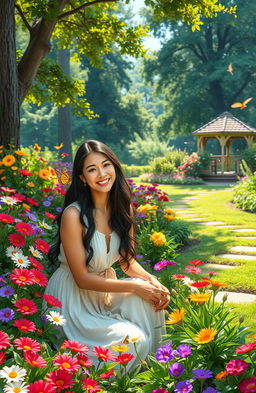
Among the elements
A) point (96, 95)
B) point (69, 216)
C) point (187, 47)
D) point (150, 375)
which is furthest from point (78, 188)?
point (96, 95)

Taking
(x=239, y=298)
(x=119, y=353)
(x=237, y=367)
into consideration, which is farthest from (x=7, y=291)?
(x=239, y=298)

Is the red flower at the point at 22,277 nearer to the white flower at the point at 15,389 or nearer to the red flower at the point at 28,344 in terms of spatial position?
the red flower at the point at 28,344

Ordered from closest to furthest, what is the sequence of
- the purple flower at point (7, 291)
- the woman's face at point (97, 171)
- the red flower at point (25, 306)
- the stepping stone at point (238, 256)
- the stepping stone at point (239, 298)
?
the red flower at point (25, 306) < the purple flower at point (7, 291) < the woman's face at point (97, 171) < the stepping stone at point (239, 298) < the stepping stone at point (238, 256)

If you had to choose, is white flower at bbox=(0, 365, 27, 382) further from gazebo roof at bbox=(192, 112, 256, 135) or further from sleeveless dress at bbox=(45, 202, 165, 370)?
gazebo roof at bbox=(192, 112, 256, 135)

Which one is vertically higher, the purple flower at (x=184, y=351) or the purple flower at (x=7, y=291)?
the purple flower at (x=7, y=291)

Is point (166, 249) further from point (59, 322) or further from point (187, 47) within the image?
point (187, 47)

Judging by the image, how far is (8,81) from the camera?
5.70 meters

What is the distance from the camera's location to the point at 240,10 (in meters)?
26.2

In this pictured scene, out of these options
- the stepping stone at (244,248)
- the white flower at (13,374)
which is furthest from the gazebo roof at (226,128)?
the white flower at (13,374)

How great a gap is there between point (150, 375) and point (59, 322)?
0.45 m

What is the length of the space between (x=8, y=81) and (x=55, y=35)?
2.67m

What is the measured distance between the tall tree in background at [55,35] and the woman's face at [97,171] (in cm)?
330

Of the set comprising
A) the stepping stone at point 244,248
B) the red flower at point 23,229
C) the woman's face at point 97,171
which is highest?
the woman's face at point 97,171

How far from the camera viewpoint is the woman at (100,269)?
2502 mm
